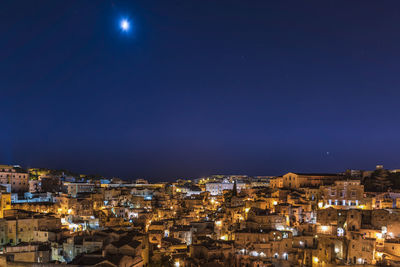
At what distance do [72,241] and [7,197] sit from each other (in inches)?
516

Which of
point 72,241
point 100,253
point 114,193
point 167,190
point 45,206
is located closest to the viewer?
point 100,253

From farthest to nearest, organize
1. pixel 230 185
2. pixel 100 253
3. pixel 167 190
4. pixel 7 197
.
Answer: pixel 230 185, pixel 167 190, pixel 7 197, pixel 100 253

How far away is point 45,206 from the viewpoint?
1399 inches

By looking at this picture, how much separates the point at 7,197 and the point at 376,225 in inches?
1337

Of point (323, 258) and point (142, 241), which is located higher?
point (142, 241)

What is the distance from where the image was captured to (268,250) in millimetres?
25281

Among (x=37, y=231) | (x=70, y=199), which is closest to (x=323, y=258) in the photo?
(x=37, y=231)

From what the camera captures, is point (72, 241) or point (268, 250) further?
point (268, 250)

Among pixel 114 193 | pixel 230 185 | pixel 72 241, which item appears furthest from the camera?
pixel 230 185

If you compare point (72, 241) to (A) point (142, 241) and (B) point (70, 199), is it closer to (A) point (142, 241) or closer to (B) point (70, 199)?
(A) point (142, 241)

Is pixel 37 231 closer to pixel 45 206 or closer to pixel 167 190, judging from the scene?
pixel 45 206

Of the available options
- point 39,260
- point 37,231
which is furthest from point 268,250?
point 37,231

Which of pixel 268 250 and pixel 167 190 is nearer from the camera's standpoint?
pixel 268 250

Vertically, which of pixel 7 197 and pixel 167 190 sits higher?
pixel 7 197
